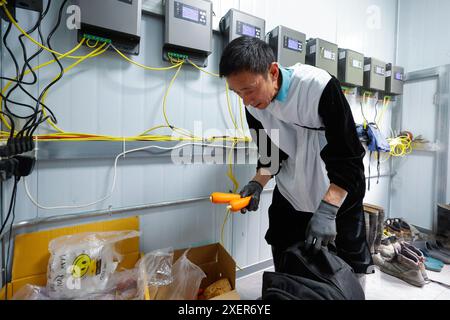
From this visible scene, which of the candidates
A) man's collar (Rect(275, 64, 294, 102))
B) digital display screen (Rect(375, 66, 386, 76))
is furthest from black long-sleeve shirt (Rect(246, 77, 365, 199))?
digital display screen (Rect(375, 66, 386, 76))

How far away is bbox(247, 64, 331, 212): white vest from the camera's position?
804mm

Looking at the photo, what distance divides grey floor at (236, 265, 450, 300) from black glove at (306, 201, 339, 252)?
2.67 feet

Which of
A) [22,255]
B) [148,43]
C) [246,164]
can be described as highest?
[148,43]

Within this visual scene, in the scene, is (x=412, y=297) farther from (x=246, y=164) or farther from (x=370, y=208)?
(x=246, y=164)

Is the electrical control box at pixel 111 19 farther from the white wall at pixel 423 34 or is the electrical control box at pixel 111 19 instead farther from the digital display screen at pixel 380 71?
the white wall at pixel 423 34

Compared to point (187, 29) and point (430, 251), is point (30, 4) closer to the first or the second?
point (187, 29)

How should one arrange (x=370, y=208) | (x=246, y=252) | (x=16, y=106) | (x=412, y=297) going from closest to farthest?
(x=16, y=106)
(x=412, y=297)
(x=246, y=252)
(x=370, y=208)

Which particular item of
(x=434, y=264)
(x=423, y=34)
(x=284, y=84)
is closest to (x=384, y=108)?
(x=423, y=34)

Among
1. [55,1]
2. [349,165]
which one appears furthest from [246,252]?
[55,1]

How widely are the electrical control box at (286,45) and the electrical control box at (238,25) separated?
125mm

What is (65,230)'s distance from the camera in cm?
98

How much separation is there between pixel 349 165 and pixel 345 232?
1.12 feet

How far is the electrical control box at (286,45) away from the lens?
1.37 metres

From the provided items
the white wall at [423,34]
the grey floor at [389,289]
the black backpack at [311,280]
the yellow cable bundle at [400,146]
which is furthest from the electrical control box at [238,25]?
the white wall at [423,34]
